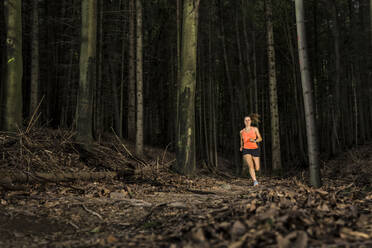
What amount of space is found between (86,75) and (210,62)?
870 cm

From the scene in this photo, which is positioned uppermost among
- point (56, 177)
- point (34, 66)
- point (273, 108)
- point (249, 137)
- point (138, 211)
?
point (34, 66)

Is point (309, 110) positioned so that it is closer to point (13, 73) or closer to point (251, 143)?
point (251, 143)

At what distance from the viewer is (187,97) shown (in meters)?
8.07

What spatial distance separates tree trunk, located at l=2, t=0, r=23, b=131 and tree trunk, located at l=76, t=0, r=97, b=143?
1319mm

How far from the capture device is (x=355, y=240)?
223 cm

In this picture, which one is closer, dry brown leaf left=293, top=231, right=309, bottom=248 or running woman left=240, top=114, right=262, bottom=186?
dry brown leaf left=293, top=231, right=309, bottom=248

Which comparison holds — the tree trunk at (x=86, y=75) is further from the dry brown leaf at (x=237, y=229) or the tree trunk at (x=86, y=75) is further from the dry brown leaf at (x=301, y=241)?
the dry brown leaf at (x=301, y=241)

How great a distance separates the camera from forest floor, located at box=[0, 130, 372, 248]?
2.39 metres

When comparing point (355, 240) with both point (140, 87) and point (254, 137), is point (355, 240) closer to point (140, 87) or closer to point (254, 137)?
point (254, 137)

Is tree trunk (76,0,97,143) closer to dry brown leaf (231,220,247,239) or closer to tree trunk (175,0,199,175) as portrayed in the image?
tree trunk (175,0,199,175)

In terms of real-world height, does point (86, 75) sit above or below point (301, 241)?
above

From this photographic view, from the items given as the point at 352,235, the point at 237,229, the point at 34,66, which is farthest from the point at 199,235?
the point at 34,66

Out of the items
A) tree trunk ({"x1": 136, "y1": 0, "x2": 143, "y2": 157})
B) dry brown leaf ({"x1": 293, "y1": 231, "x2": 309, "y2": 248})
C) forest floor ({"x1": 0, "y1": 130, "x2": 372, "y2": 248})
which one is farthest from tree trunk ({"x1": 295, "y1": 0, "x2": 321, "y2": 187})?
tree trunk ({"x1": 136, "y1": 0, "x2": 143, "y2": 157})

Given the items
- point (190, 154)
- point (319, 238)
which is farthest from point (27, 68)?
point (319, 238)
